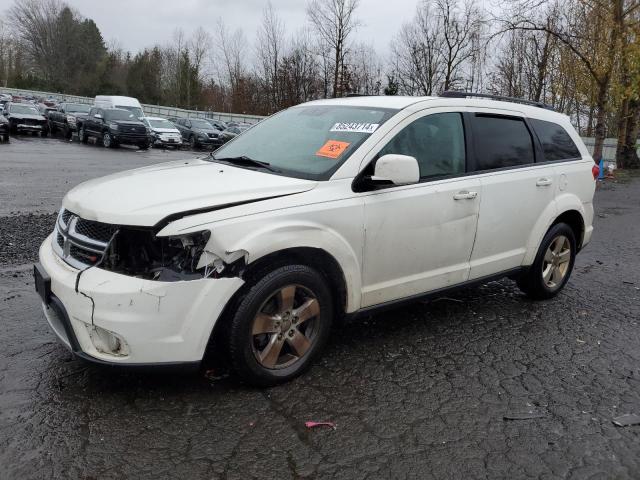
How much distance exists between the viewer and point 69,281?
299 centimetres

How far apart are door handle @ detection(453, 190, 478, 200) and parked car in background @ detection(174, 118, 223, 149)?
88.6ft

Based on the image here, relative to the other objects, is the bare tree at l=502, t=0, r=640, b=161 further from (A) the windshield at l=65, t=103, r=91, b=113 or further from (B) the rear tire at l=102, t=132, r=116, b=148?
(A) the windshield at l=65, t=103, r=91, b=113

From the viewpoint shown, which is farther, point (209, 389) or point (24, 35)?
point (24, 35)

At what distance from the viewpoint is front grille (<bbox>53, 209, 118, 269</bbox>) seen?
3.02 meters

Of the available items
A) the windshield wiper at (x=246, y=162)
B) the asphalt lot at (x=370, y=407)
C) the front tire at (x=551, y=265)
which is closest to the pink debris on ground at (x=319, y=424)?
the asphalt lot at (x=370, y=407)

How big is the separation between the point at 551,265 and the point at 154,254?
3804 mm

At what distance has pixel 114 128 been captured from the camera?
81.2 ft

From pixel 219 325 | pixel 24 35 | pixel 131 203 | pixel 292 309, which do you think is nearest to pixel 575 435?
pixel 292 309

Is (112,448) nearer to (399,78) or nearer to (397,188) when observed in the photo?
(397,188)

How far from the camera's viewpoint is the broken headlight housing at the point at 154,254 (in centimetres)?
294

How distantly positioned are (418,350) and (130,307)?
7.00ft

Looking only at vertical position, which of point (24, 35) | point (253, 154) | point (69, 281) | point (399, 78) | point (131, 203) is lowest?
point (69, 281)

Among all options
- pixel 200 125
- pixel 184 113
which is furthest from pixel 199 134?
pixel 184 113

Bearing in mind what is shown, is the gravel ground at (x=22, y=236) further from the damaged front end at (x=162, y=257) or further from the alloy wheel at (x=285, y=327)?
the alloy wheel at (x=285, y=327)
